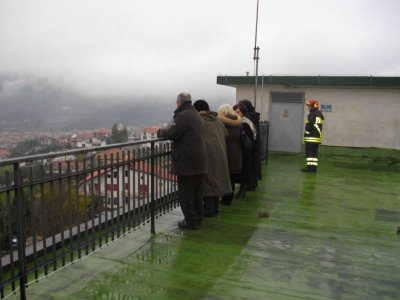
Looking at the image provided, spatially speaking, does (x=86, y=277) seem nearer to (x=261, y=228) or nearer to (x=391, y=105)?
(x=261, y=228)

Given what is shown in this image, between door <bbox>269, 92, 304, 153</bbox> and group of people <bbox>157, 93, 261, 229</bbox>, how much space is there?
20.5 ft

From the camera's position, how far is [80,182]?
3793mm

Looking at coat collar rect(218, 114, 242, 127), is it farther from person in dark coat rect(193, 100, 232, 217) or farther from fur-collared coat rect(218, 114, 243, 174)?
person in dark coat rect(193, 100, 232, 217)

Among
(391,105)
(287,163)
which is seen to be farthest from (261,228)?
(391,105)

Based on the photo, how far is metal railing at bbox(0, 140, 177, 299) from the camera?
10.4 ft

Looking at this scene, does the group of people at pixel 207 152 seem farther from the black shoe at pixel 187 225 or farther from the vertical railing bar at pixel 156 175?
the vertical railing bar at pixel 156 175

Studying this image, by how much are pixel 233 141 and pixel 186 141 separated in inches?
59.5

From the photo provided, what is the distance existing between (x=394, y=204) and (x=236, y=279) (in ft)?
15.3

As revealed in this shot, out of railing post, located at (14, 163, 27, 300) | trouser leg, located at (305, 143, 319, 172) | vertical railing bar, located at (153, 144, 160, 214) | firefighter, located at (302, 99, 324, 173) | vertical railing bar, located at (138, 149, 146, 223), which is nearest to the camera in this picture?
railing post, located at (14, 163, 27, 300)

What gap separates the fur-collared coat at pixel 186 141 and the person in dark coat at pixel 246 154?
186cm

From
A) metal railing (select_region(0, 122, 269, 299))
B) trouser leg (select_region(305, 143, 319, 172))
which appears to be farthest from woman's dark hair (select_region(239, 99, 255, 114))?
trouser leg (select_region(305, 143, 319, 172))

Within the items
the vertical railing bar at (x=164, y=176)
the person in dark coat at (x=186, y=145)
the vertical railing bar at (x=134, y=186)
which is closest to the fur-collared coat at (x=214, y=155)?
the person in dark coat at (x=186, y=145)

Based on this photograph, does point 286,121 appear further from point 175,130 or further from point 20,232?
point 20,232

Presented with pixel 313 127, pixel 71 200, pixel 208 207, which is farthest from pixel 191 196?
pixel 313 127
